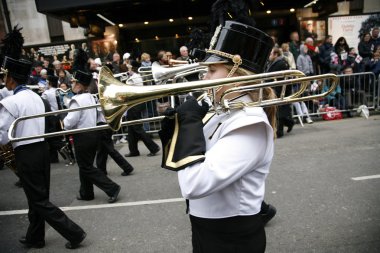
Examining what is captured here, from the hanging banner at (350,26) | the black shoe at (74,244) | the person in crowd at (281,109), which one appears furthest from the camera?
the hanging banner at (350,26)

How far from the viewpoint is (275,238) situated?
330cm

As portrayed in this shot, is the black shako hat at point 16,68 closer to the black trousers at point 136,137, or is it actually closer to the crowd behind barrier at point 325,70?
the black trousers at point 136,137

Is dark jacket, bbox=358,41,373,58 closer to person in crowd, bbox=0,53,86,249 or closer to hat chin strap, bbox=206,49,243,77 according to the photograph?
person in crowd, bbox=0,53,86,249

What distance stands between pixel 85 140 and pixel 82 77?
35.7 inches

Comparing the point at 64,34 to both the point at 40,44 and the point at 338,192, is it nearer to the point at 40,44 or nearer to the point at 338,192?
the point at 40,44

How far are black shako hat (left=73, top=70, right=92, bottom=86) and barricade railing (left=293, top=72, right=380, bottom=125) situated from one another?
5800 mm

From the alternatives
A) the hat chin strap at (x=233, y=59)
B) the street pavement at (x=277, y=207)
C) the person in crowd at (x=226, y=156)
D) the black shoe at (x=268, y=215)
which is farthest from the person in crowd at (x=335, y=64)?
the hat chin strap at (x=233, y=59)

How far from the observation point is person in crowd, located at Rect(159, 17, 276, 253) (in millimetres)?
1399

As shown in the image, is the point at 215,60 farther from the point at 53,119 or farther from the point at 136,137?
the point at 53,119

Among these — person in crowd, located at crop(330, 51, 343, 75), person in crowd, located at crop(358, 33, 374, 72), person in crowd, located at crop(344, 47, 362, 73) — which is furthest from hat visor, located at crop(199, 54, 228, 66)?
person in crowd, located at crop(358, 33, 374, 72)

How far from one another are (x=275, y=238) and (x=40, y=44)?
49.7 feet

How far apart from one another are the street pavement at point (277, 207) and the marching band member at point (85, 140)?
29 centimetres

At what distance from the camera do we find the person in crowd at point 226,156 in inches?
55.1

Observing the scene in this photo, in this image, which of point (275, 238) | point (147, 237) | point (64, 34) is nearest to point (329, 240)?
point (275, 238)
